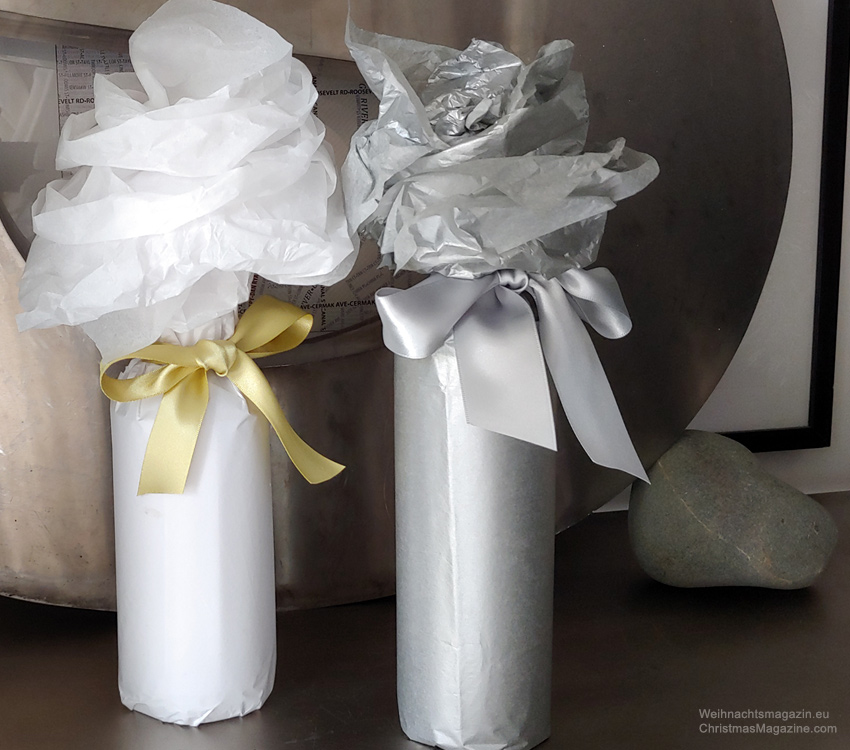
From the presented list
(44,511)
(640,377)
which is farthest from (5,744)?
(640,377)

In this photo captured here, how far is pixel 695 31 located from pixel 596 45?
0.09 meters

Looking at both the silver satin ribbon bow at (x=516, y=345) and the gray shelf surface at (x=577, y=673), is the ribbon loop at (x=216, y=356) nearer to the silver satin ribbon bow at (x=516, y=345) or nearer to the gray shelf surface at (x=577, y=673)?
the silver satin ribbon bow at (x=516, y=345)

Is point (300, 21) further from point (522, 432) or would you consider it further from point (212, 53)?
point (522, 432)

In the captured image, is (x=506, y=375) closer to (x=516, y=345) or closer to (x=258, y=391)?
(x=516, y=345)

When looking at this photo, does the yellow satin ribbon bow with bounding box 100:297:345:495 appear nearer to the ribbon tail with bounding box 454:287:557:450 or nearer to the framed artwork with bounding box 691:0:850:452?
the ribbon tail with bounding box 454:287:557:450

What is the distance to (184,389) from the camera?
1.75 feet

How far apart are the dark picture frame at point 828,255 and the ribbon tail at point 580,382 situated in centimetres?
45

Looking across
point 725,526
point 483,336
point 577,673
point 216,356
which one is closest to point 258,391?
point 216,356

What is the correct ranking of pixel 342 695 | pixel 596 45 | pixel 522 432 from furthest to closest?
pixel 596 45 < pixel 342 695 < pixel 522 432

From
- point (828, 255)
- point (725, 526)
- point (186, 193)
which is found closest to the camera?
point (186, 193)

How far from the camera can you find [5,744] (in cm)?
54

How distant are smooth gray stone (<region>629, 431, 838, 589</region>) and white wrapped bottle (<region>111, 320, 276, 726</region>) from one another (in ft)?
1.09

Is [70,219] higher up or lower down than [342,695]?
higher up

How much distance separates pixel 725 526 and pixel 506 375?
0.33 meters
